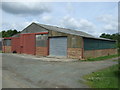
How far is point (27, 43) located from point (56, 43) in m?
8.01

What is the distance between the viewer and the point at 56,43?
2248 centimetres

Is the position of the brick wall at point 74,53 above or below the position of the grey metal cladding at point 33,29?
below

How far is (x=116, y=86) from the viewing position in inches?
266

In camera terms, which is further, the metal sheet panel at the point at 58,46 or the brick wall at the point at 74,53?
the metal sheet panel at the point at 58,46

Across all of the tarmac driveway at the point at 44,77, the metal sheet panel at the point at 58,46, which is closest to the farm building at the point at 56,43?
the metal sheet panel at the point at 58,46

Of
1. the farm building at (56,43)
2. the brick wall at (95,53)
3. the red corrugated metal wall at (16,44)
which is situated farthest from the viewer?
the red corrugated metal wall at (16,44)

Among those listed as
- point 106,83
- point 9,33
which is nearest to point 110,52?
point 106,83

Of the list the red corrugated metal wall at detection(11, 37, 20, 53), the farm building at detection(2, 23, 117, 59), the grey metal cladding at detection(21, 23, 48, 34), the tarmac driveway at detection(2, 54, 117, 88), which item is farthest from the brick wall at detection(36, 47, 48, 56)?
the tarmac driveway at detection(2, 54, 117, 88)

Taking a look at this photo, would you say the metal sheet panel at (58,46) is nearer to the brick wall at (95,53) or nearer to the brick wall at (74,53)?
the brick wall at (74,53)

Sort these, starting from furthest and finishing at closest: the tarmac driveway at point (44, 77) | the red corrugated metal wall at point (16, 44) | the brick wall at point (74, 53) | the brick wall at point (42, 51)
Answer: the red corrugated metal wall at point (16, 44) < the brick wall at point (42, 51) < the brick wall at point (74, 53) < the tarmac driveway at point (44, 77)

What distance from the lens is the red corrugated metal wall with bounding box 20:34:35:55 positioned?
26375 mm

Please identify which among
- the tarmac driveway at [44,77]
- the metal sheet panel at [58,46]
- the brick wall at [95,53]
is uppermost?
the metal sheet panel at [58,46]

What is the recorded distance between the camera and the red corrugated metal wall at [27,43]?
26375 mm

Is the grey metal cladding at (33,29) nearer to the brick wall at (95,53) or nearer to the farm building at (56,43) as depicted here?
the farm building at (56,43)
